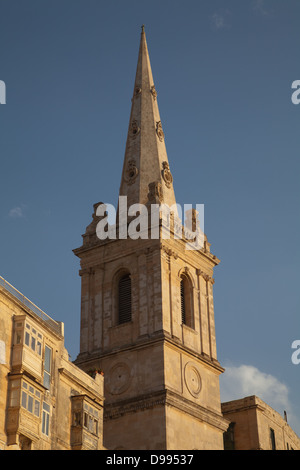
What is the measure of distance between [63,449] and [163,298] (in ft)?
56.6

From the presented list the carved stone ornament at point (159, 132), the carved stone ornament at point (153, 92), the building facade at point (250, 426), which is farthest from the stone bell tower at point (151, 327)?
the carved stone ornament at point (153, 92)

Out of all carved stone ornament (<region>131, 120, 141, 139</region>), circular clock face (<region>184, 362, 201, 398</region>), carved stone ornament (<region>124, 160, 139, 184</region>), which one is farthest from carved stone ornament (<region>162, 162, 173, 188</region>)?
circular clock face (<region>184, 362, 201, 398</region>)

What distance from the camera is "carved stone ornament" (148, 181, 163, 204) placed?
2477 inches

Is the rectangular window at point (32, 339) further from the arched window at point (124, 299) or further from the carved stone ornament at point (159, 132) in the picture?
the carved stone ornament at point (159, 132)

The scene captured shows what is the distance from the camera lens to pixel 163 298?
193 feet

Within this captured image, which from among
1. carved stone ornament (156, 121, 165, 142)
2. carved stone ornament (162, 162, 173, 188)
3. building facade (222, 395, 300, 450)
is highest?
carved stone ornament (156, 121, 165, 142)

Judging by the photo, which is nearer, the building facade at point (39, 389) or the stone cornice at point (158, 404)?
the building facade at point (39, 389)

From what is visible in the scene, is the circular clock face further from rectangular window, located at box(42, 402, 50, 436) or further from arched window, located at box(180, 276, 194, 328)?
rectangular window, located at box(42, 402, 50, 436)

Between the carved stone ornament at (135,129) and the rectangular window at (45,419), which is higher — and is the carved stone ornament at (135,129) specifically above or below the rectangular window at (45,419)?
above

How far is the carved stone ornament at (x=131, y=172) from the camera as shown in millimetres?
66562

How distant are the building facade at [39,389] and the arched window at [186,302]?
589 inches

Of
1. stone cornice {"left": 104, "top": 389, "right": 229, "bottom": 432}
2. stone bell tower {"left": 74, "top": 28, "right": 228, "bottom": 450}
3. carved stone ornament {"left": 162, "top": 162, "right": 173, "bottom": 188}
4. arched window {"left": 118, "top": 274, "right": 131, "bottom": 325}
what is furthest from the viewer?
carved stone ornament {"left": 162, "top": 162, "right": 173, "bottom": 188}

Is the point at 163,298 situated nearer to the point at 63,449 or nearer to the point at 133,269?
the point at 133,269

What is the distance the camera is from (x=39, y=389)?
4181cm
